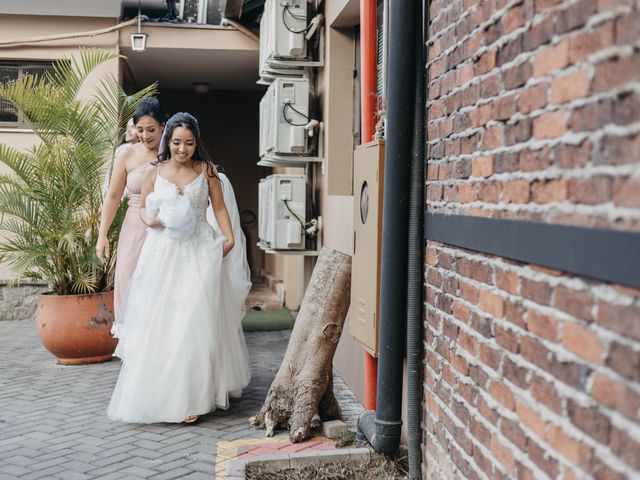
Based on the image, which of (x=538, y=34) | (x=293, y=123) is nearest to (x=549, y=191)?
(x=538, y=34)

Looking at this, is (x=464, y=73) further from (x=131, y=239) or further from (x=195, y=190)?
(x=131, y=239)

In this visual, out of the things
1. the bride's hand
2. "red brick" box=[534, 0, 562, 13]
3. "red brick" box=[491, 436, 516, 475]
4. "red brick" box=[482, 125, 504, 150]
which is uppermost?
"red brick" box=[534, 0, 562, 13]

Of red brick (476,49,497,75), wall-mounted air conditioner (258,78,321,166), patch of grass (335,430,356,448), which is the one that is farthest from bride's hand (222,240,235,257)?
red brick (476,49,497,75)

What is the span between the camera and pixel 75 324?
23.6 feet

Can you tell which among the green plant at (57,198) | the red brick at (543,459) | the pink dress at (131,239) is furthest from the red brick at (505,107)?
the green plant at (57,198)

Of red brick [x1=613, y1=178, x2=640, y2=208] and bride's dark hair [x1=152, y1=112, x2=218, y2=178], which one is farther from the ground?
bride's dark hair [x1=152, y1=112, x2=218, y2=178]

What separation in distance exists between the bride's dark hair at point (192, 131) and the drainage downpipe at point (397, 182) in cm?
208

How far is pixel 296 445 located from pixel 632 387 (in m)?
3.28

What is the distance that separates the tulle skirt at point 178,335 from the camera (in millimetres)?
5367

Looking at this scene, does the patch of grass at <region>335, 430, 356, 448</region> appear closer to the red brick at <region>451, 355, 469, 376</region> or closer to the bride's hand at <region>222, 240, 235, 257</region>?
the bride's hand at <region>222, 240, 235, 257</region>

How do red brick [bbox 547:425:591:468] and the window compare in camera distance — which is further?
the window

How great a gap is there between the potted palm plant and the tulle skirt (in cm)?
161

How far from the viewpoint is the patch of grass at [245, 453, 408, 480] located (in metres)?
4.05

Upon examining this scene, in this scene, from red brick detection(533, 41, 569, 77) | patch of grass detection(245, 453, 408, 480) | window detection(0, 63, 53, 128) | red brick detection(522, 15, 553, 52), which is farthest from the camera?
window detection(0, 63, 53, 128)
